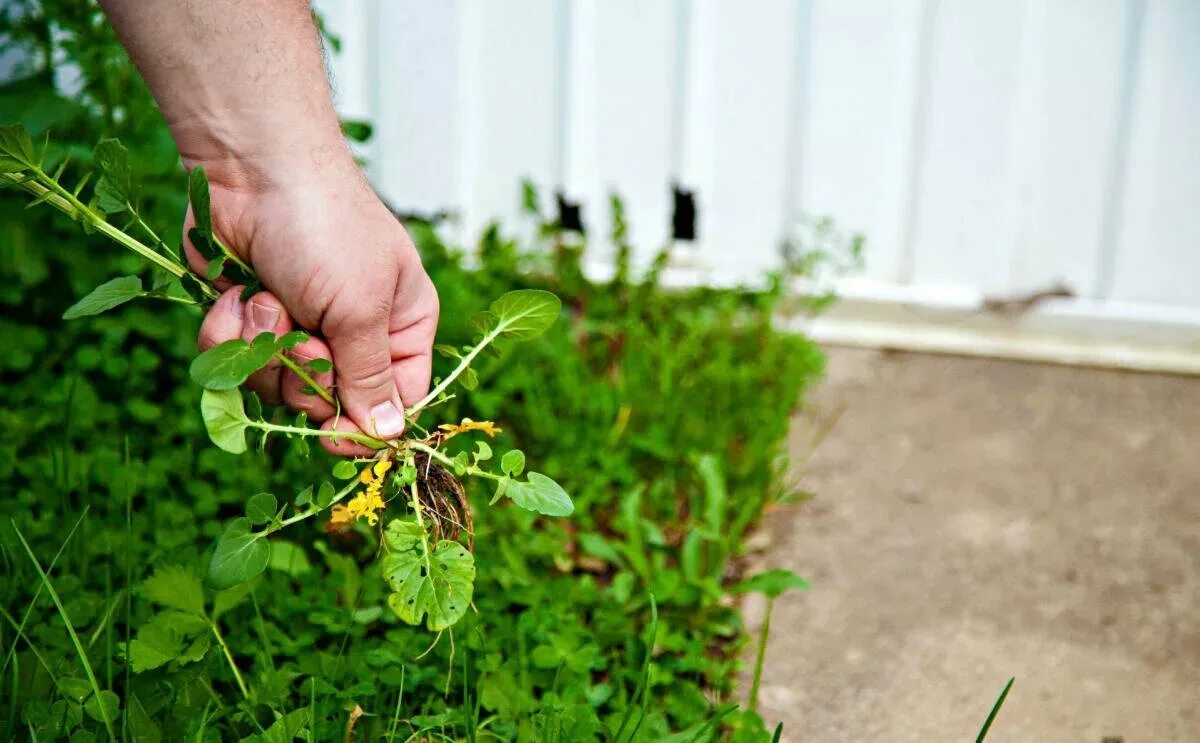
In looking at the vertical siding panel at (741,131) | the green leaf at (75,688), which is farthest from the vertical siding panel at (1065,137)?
the green leaf at (75,688)

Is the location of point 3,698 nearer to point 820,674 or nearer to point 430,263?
point 820,674

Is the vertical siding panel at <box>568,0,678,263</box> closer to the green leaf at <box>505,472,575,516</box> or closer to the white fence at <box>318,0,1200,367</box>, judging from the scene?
the white fence at <box>318,0,1200,367</box>

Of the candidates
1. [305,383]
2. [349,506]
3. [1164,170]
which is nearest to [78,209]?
[305,383]

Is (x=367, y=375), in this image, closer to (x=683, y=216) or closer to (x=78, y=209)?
→ (x=78, y=209)

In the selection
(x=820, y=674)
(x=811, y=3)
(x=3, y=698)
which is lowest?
(x=820, y=674)

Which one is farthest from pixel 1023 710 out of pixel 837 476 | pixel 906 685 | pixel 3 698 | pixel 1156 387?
pixel 1156 387

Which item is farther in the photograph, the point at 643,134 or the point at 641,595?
the point at 643,134
